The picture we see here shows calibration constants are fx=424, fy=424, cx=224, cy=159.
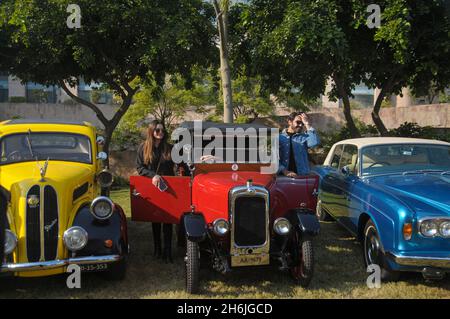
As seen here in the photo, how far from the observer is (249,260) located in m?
4.44

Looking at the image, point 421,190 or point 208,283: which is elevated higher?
point 421,190

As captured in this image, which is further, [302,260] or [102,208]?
[102,208]

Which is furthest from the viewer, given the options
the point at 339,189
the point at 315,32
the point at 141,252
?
the point at 315,32

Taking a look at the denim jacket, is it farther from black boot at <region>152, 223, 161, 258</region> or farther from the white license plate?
the white license plate

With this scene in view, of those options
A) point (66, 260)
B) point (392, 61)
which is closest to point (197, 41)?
point (392, 61)

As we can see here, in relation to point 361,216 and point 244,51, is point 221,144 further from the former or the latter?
point 244,51

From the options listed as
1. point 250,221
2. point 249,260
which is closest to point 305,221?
point 250,221

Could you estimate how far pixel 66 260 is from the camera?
4270 millimetres

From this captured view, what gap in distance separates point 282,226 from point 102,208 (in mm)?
1984

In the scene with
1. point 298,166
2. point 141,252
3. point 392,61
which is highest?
point 392,61

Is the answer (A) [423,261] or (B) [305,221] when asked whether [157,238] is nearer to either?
(B) [305,221]

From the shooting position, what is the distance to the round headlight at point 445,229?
4191 mm

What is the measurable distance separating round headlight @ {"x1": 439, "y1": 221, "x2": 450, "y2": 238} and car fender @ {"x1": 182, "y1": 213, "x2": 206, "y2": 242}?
2371mm

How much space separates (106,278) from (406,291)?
331 cm
